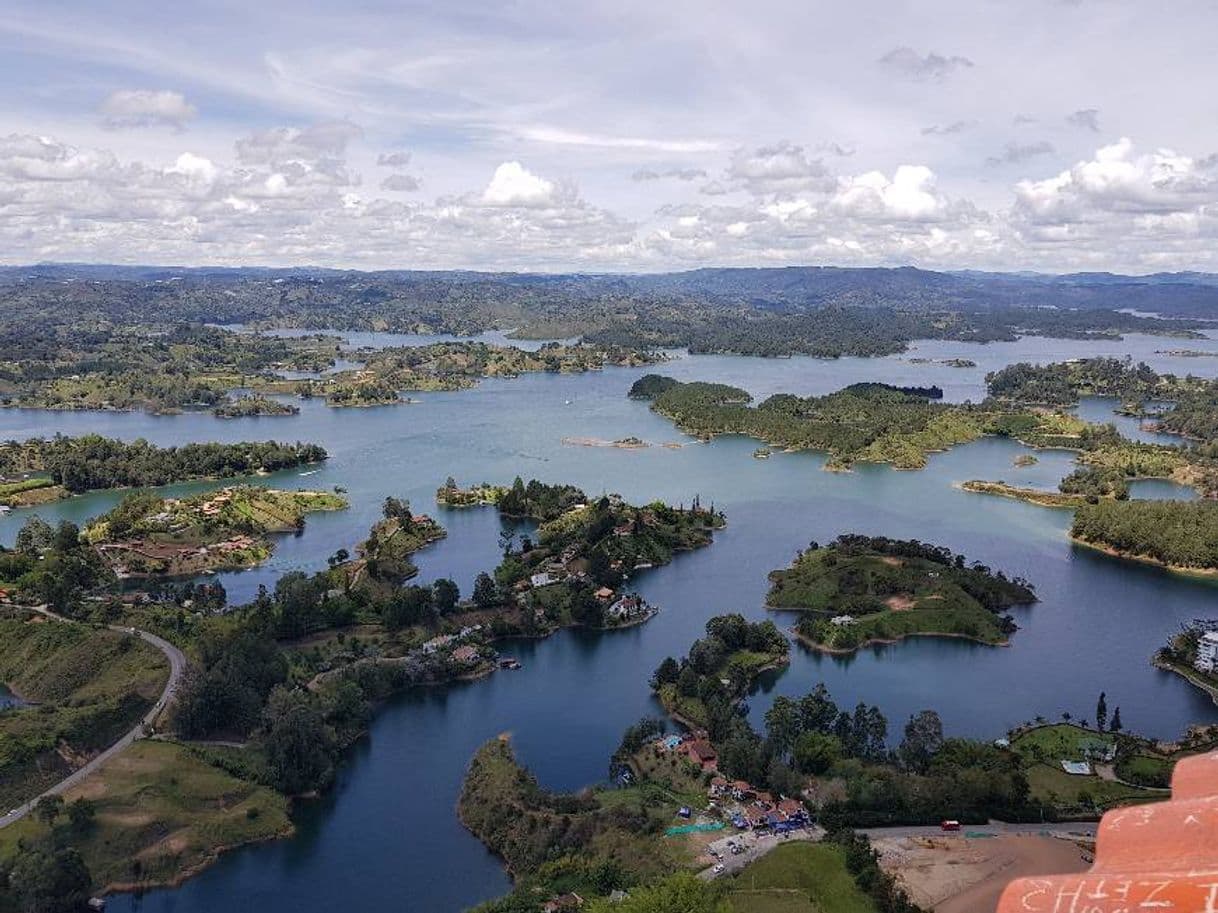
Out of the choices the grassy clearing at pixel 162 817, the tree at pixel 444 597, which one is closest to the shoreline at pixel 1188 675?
the tree at pixel 444 597

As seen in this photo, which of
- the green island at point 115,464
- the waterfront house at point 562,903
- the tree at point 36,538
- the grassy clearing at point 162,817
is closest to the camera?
the waterfront house at point 562,903

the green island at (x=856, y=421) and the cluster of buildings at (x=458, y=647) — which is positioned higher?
the green island at (x=856, y=421)

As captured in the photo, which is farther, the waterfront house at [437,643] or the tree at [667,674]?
the waterfront house at [437,643]

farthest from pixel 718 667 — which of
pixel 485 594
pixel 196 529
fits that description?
pixel 196 529

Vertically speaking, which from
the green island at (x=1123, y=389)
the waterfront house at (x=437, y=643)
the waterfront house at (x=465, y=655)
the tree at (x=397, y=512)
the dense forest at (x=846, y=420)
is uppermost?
the green island at (x=1123, y=389)

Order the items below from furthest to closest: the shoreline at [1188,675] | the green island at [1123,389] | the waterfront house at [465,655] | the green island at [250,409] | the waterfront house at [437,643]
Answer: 1. the green island at [250,409]
2. the green island at [1123,389]
3. the waterfront house at [437,643]
4. the waterfront house at [465,655]
5. the shoreline at [1188,675]

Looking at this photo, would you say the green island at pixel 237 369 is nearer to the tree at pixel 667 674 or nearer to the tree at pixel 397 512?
the tree at pixel 397 512

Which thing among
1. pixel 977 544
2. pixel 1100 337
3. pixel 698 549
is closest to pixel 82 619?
pixel 698 549
